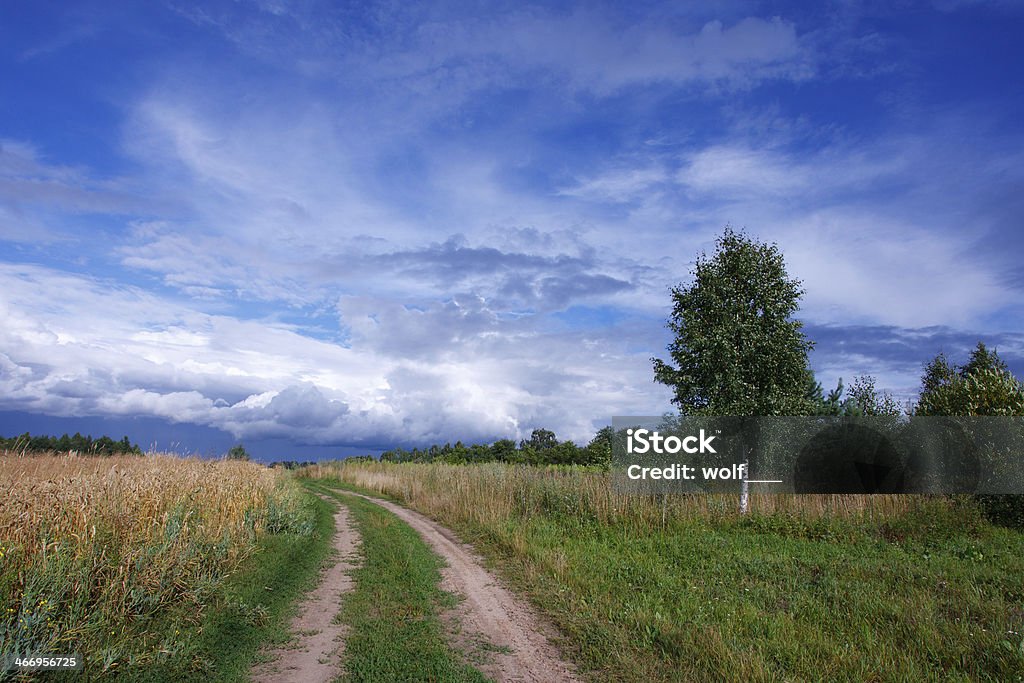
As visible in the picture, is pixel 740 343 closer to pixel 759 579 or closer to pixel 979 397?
pixel 979 397

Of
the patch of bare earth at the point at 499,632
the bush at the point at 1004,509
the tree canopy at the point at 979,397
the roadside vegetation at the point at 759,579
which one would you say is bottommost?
the patch of bare earth at the point at 499,632

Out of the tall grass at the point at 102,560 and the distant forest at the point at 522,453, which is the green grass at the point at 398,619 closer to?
the tall grass at the point at 102,560

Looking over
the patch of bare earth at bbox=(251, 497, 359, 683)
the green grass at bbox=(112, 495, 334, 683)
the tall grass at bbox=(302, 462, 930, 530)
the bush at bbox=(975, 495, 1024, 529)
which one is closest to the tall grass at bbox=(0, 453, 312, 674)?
the green grass at bbox=(112, 495, 334, 683)

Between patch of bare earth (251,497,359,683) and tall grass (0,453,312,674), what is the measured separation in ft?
4.08

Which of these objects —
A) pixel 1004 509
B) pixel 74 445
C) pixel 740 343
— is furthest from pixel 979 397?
pixel 74 445

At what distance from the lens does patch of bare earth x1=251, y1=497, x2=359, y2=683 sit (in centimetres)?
609

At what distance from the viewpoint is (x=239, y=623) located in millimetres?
7570

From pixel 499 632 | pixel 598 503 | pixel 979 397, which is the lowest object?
pixel 499 632

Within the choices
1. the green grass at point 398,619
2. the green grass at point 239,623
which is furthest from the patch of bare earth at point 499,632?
the green grass at point 239,623

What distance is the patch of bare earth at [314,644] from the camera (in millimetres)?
6086

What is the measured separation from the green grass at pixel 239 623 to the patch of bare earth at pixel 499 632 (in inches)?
97.3

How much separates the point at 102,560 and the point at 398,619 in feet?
12.9

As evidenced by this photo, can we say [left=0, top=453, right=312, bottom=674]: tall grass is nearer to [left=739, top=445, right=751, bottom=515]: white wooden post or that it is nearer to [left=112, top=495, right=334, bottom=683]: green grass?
[left=112, top=495, right=334, bottom=683]: green grass

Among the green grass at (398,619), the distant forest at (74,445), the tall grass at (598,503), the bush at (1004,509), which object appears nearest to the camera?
the green grass at (398,619)
